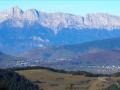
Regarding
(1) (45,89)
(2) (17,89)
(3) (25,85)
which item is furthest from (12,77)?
(1) (45,89)

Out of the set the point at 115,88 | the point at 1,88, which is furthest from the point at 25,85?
the point at 1,88

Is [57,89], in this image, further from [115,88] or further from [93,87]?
[115,88]

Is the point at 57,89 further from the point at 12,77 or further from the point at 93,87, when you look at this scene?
the point at 12,77

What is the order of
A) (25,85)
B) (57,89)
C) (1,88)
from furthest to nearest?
(57,89) < (25,85) < (1,88)

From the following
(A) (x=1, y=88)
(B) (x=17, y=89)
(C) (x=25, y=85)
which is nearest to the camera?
(A) (x=1, y=88)

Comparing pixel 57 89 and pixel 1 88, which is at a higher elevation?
pixel 1 88

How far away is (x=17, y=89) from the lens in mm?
134750

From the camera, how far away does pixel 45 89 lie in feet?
631

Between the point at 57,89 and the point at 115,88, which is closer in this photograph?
the point at 115,88

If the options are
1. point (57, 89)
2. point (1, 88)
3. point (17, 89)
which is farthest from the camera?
point (57, 89)

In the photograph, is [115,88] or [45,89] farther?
[45,89]

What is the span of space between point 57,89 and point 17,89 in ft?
192

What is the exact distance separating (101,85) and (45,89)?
25.2 m

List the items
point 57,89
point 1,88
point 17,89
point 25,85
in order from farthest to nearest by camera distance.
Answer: point 57,89, point 25,85, point 17,89, point 1,88
